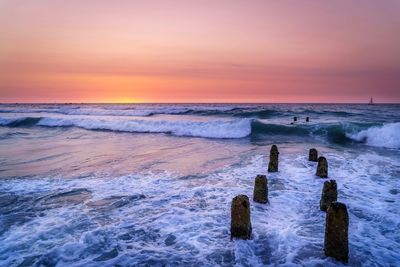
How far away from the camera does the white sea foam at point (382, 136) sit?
17047mm

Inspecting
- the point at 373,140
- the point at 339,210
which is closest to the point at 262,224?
the point at 339,210

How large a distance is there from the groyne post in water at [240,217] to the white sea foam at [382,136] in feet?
50.4

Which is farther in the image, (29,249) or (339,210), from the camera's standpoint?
(29,249)

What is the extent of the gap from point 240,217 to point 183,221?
141cm

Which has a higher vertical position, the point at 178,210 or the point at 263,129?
the point at 263,129

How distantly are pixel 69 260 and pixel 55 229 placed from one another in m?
1.17

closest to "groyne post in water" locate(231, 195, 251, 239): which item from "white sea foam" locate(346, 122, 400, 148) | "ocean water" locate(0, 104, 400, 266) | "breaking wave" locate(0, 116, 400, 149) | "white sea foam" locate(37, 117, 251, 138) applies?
"ocean water" locate(0, 104, 400, 266)

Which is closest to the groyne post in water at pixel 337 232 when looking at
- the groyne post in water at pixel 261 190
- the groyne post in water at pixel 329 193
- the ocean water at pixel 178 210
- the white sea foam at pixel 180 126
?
the ocean water at pixel 178 210

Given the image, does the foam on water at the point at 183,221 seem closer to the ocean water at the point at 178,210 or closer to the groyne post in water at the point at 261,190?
the ocean water at the point at 178,210

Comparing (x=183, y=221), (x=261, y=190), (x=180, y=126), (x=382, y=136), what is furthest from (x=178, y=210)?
(x=180, y=126)

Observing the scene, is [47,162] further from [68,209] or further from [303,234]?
[303,234]

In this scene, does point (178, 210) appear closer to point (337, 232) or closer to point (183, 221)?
point (183, 221)

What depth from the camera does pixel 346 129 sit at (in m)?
22.0

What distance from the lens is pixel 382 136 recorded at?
1820 cm
